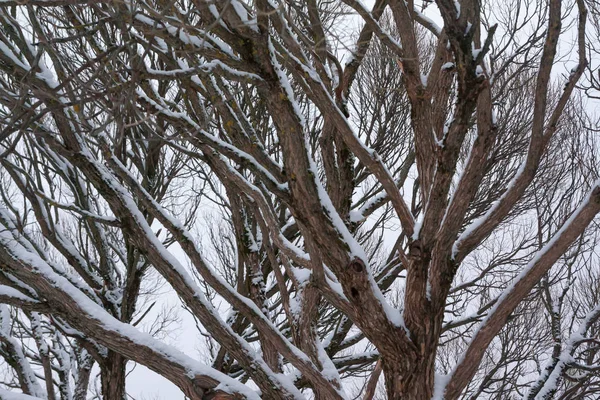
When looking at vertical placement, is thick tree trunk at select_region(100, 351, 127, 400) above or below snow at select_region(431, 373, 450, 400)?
above

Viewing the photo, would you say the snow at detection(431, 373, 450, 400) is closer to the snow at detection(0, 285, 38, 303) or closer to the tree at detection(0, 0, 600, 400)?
the tree at detection(0, 0, 600, 400)

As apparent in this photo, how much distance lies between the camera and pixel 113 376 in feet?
13.3

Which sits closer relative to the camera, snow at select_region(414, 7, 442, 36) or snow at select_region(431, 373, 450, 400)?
snow at select_region(431, 373, 450, 400)

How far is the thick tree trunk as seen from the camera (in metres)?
4.02

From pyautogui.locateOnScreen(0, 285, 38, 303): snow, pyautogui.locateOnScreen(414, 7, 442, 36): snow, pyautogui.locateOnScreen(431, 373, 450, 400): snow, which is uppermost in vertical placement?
pyautogui.locateOnScreen(414, 7, 442, 36): snow

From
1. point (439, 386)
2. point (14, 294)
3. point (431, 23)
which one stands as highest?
point (431, 23)

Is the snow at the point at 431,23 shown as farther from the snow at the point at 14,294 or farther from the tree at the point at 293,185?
the snow at the point at 14,294

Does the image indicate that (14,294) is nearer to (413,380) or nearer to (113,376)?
(113,376)

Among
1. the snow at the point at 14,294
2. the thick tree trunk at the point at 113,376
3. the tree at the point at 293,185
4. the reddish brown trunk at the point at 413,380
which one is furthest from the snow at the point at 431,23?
the thick tree trunk at the point at 113,376

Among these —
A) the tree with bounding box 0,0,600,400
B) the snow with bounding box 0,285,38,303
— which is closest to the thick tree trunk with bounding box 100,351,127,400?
the tree with bounding box 0,0,600,400

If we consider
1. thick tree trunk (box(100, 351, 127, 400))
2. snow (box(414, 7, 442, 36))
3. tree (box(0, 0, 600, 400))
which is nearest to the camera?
tree (box(0, 0, 600, 400))

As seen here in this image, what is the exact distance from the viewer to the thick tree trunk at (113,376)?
13.2ft

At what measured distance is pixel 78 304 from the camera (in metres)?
2.49

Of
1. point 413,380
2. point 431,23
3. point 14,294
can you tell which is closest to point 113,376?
point 14,294
